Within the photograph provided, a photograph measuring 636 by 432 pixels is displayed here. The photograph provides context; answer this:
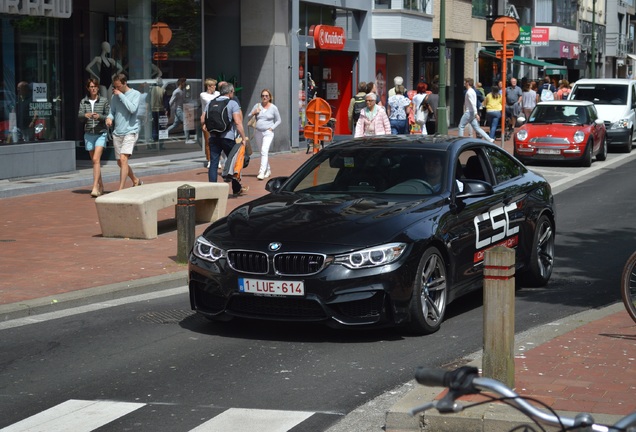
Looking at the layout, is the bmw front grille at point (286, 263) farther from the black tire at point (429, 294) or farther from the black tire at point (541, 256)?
the black tire at point (541, 256)

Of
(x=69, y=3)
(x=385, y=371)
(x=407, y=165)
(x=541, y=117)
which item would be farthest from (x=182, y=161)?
(x=385, y=371)

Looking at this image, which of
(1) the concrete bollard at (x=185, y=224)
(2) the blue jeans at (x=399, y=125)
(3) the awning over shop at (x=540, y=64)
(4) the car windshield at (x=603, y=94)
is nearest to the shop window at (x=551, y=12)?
(3) the awning over shop at (x=540, y=64)

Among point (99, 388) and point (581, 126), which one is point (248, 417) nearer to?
point (99, 388)

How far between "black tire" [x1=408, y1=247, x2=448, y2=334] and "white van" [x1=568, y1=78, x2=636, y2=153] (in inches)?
915

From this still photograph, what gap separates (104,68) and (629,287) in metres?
16.7

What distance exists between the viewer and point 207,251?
8.58m

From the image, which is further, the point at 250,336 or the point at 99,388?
the point at 250,336

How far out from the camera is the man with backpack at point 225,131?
58.5ft

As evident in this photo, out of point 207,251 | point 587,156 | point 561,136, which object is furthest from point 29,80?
point 207,251

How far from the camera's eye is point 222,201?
1522cm

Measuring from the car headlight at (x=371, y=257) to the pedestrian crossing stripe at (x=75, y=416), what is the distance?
2.02 m

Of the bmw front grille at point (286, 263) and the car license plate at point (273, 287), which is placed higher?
the bmw front grille at point (286, 263)

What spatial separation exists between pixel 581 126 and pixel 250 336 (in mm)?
19408

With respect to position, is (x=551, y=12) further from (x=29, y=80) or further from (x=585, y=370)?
(x=585, y=370)
